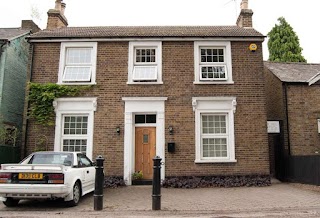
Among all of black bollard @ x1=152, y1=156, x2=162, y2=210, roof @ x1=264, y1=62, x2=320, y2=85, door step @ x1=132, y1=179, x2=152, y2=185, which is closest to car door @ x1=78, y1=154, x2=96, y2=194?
black bollard @ x1=152, y1=156, x2=162, y2=210

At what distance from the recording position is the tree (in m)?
27.0

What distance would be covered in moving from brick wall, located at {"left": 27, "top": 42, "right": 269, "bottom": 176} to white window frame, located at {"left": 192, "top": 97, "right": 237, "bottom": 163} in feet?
0.66

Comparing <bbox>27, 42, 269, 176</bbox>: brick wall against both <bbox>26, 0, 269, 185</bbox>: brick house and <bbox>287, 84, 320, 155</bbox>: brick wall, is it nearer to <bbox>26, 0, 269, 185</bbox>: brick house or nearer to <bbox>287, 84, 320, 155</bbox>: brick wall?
<bbox>26, 0, 269, 185</bbox>: brick house

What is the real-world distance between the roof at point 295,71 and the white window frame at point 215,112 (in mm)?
3229

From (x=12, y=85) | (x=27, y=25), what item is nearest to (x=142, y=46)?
(x=12, y=85)

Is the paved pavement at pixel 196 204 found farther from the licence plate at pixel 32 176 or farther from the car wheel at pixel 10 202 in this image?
the licence plate at pixel 32 176

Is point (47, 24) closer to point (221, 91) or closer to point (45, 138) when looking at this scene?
Answer: point (45, 138)

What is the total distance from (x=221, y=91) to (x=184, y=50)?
2.30 m

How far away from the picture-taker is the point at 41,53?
40.3 feet

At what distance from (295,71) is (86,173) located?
38.1 feet

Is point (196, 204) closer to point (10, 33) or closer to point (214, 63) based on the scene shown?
point (214, 63)

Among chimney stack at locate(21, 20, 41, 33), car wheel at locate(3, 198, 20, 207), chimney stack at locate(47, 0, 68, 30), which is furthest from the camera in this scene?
chimney stack at locate(21, 20, 41, 33)

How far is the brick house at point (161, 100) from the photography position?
450 inches

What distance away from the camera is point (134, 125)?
11.8 meters
